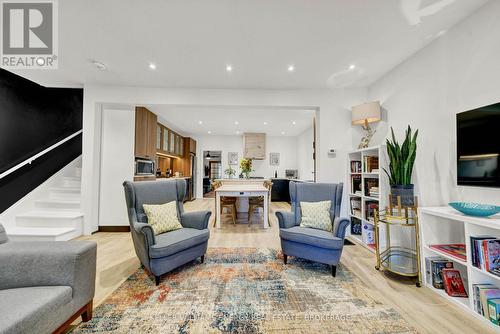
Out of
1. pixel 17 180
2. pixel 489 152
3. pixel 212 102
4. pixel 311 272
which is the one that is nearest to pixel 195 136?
pixel 212 102

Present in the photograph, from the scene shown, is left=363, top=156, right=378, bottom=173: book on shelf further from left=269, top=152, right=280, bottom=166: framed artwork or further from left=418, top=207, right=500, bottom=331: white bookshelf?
left=269, top=152, right=280, bottom=166: framed artwork

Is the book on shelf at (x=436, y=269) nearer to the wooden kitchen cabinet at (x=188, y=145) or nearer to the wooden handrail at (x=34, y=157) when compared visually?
the wooden handrail at (x=34, y=157)

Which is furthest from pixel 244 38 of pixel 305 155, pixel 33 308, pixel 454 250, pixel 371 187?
pixel 305 155

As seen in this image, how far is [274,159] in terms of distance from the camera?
836 centimetres

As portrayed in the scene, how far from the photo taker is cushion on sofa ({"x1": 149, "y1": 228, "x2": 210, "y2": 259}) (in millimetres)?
2002

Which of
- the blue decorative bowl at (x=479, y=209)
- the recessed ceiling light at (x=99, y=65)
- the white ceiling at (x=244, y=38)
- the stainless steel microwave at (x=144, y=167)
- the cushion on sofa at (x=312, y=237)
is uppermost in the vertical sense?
the white ceiling at (x=244, y=38)

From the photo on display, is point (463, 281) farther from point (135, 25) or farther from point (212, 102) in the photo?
point (135, 25)

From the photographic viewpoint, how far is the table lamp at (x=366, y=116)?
10.5 ft

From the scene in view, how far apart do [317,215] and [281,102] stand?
2237 mm

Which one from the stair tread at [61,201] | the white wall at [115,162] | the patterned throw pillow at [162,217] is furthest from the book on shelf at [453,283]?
the stair tread at [61,201]

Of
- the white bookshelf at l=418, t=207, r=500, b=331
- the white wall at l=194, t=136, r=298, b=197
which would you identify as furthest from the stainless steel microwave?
the white bookshelf at l=418, t=207, r=500, b=331

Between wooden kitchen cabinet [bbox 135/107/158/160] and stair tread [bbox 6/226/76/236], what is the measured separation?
171 cm

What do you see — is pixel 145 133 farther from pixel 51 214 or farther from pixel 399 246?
pixel 399 246

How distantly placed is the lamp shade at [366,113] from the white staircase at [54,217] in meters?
5.22
